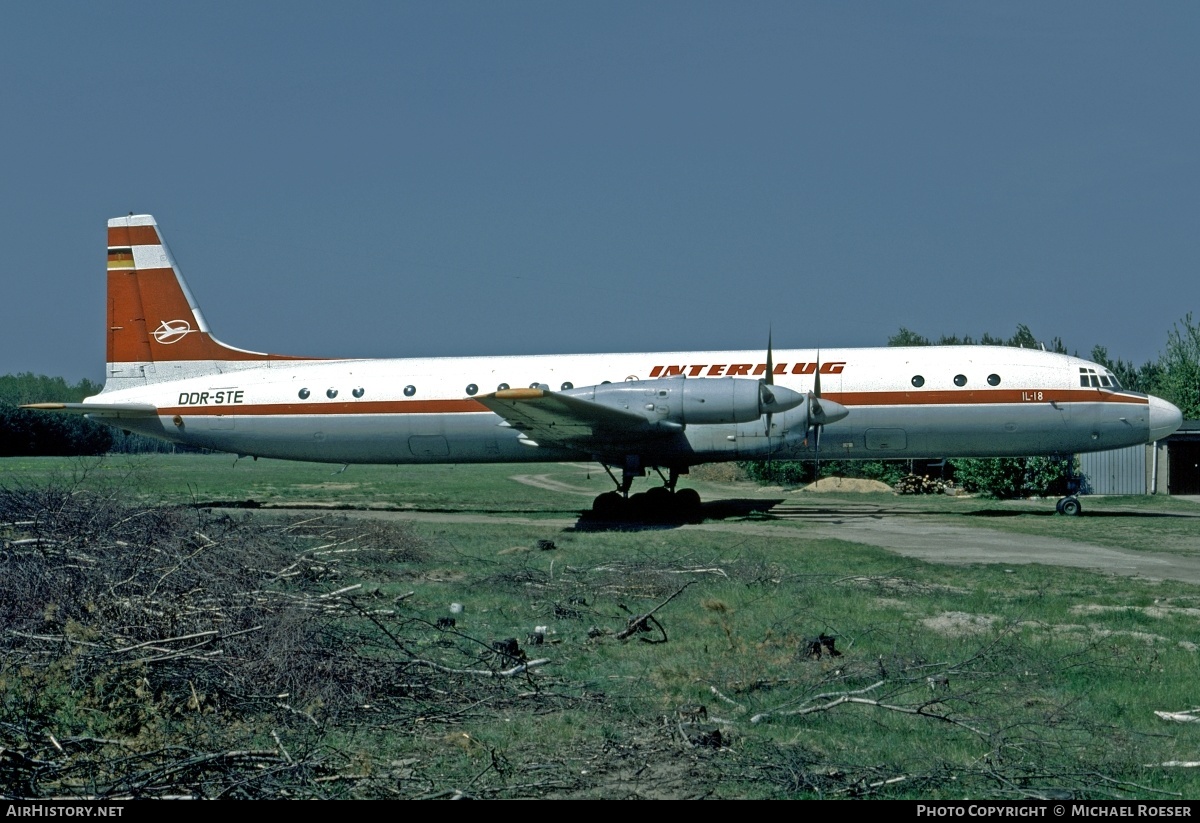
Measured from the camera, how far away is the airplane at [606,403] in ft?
73.7

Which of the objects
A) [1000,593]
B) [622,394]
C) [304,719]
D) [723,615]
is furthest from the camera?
[622,394]

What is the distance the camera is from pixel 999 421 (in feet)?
76.8

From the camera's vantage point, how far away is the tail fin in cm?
2773

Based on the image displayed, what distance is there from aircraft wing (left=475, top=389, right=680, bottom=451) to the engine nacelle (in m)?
0.40

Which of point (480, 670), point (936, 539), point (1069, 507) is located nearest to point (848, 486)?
point (1069, 507)

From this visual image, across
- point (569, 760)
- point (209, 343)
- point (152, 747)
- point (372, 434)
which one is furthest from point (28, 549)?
point (209, 343)

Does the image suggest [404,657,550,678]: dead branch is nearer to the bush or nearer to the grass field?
the grass field

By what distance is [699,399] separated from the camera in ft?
70.5

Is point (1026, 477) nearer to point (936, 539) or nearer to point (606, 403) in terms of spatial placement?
point (936, 539)

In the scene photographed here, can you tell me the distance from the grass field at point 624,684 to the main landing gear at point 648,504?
979cm

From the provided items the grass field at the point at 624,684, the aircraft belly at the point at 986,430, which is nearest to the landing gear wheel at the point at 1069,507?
the aircraft belly at the point at 986,430

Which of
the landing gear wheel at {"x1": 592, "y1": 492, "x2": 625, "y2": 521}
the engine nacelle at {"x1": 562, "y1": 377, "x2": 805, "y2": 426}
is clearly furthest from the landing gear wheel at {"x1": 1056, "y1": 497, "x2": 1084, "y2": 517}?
the landing gear wheel at {"x1": 592, "y1": 492, "x2": 625, "y2": 521}

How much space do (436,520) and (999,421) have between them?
1372 centimetres

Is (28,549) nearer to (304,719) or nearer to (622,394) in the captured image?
(304,719)
